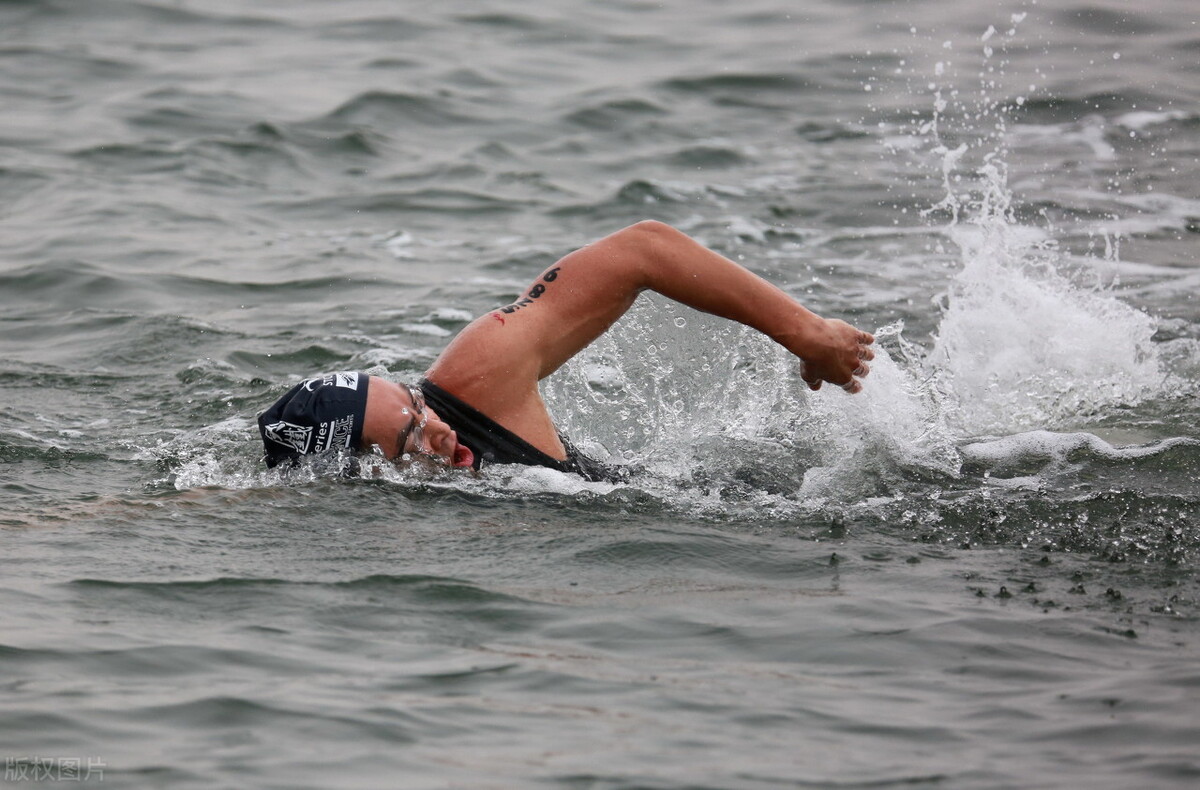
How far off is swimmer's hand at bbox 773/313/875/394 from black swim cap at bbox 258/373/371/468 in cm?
160

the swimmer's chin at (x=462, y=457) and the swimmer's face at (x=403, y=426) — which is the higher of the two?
the swimmer's face at (x=403, y=426)

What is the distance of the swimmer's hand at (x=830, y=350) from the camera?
518 cm

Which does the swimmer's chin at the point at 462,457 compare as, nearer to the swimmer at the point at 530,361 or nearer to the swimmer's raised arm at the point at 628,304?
the swimmer at the point at 530,361

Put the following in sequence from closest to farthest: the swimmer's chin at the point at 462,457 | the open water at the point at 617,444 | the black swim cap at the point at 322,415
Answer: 1. the open water at the point at 617,444
2. the black swim cap at the point at 322,415
3. the swimmer's chin at the point at 462,457

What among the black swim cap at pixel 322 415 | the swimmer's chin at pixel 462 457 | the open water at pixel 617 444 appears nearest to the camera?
the open water at pixel 617 444

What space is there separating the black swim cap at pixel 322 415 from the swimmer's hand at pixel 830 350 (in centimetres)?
160

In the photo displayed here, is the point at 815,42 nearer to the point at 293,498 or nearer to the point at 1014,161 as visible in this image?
the point at 1014,161

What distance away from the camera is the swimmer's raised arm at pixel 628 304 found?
5191 millimetres

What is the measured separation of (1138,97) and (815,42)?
4.17m

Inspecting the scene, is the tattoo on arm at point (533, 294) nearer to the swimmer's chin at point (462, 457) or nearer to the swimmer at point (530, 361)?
the swimmer at point (530, 361)

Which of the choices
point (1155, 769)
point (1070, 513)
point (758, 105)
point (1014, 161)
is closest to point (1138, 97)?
point (1014, 161)

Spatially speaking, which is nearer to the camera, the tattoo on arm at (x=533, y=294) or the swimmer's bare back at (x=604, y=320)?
the swimmer's bare back at (x=604, y=320)

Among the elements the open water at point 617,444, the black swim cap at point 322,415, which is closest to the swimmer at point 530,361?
the black swim cap at point 322,415

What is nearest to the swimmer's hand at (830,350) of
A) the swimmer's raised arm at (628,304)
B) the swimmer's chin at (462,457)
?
the swimmer's raised arm at (628,304)
